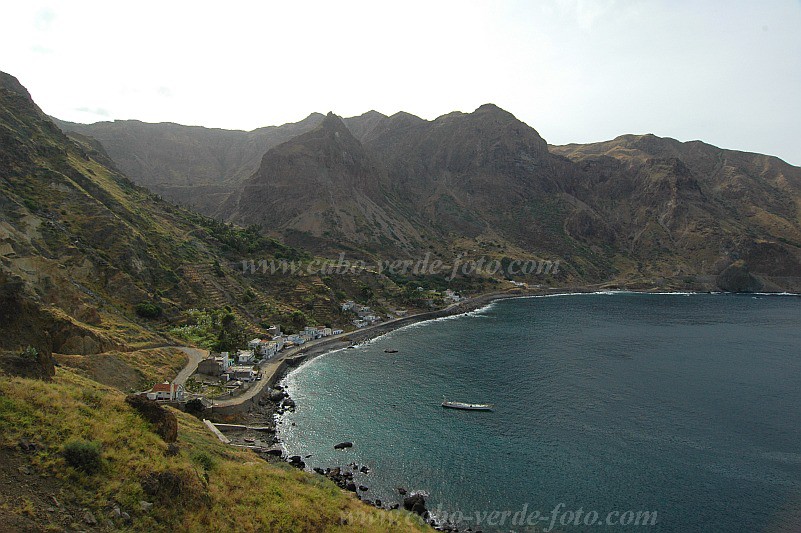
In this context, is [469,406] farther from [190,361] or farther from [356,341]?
[190,361]

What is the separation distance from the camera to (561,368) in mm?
89562

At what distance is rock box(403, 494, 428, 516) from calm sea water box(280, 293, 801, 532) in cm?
121

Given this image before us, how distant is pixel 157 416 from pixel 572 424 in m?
53.3

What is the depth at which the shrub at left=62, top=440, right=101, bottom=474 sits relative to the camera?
2233cm

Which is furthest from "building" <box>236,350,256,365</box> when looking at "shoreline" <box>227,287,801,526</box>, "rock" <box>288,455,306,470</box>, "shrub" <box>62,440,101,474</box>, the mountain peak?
the mountain peak

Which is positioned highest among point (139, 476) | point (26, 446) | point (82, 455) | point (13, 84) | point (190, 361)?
point (13, 84)

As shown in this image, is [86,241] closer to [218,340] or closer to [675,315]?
[218,340]

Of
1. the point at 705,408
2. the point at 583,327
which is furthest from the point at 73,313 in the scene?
the point at 583,327

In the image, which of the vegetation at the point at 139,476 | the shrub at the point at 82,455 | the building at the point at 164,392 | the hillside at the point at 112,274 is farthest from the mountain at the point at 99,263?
the shrub at the point at 82,455

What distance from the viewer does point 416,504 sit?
146ft

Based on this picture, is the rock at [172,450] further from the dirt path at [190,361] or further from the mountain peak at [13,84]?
the mountain peak at [13,84]

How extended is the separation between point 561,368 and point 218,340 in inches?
2553

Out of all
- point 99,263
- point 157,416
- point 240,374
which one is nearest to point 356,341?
point 240,374

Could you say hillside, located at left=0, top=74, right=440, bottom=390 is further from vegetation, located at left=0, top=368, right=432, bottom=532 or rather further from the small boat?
the small boat
